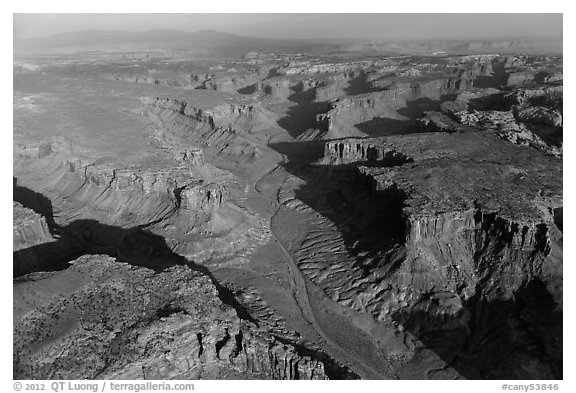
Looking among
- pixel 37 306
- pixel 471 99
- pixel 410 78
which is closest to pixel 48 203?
pixel 37 306

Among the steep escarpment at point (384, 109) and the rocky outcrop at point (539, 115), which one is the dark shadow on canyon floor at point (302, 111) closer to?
→ the steep escarpment at point (384, 109)

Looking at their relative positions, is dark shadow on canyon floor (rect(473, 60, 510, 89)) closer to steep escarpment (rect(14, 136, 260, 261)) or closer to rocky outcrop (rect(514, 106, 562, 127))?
rocky outcrop (rect(514, 106, 562, 127))

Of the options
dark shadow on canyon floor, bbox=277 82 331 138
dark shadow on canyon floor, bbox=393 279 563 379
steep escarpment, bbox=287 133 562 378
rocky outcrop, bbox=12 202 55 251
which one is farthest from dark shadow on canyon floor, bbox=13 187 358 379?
dark shadow on canyon floor, bbox=277 82 331 138

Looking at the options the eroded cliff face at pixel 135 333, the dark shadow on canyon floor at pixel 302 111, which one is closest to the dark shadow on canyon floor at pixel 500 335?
the eroded cliff face at pixel 135 333

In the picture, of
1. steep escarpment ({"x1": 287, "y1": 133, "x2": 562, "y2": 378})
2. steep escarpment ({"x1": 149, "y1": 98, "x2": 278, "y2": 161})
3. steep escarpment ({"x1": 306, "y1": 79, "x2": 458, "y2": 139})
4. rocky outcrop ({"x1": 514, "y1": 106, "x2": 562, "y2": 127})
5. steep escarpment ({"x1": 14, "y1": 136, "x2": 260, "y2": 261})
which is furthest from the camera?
steep escarpment ({"x1": 306, "y1": 79, "x2": 458, "y2": 139})

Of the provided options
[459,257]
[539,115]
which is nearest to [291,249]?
[459,257]
